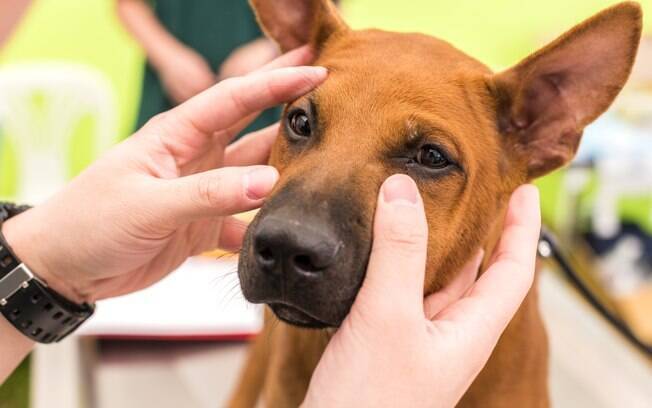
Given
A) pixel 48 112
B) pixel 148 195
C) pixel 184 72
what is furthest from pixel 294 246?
pixel 48 112

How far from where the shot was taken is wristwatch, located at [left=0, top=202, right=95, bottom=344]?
1.22m

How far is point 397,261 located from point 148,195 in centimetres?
41

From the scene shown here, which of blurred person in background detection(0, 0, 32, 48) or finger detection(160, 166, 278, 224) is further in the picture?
blurred person in background detection(0, 0, 32, 48)

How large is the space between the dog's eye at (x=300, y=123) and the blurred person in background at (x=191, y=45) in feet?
3.78

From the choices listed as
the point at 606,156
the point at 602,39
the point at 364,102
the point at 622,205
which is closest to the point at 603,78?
the point at 602,39

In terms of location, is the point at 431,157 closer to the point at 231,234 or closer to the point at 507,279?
the point at 507,279

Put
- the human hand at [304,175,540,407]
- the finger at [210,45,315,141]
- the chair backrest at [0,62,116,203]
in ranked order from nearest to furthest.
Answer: the human hand at [304,175,540,407]
the finger at [210,45,315,141]
the chair backrest at [0,62,116,203]

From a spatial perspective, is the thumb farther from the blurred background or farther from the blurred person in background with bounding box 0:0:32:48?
the blurred person in background with bounding box 0:0:32:48

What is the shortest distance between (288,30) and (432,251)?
575mm

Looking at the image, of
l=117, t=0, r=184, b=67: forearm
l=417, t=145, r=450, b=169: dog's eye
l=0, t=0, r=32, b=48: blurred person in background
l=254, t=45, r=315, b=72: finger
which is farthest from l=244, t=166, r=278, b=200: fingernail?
l=117, t=0, r=184, b=67: forearm

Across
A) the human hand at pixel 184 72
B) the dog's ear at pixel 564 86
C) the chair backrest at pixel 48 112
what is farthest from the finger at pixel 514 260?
the chair backrest at pixel 48 112

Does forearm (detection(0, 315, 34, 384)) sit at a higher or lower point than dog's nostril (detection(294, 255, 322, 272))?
lower

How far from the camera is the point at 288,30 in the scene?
1.46 m

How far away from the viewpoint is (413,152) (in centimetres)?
118
